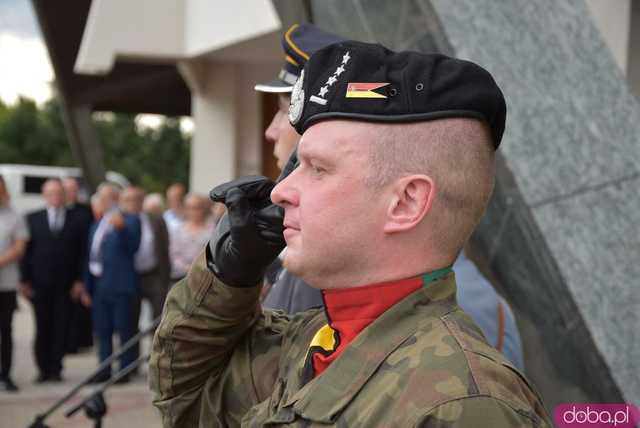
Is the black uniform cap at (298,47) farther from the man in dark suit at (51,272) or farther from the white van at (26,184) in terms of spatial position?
the white van at (26,184)

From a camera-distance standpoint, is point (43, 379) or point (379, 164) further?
→ point (43, 379)

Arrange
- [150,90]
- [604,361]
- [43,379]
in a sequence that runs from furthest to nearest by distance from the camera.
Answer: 1. [150,90]
2. [43,379]
3. [604,361]

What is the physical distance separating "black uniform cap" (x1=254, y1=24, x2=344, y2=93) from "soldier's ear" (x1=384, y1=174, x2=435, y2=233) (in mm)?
1158

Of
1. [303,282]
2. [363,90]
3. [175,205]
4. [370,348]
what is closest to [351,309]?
[370,348]

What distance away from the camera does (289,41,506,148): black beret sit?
1372mm

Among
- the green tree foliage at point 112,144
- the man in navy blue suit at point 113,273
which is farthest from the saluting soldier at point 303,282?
the green tree foliage at point 112,144

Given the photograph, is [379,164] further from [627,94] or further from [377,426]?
[627,94]

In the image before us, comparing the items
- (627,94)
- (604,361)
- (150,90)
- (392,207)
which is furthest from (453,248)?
(150,90)

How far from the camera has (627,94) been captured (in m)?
3.36

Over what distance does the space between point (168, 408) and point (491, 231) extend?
6.06ft

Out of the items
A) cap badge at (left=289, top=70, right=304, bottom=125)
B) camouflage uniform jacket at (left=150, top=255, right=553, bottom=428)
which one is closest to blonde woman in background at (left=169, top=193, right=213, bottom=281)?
camouflage uniform jacket at (left=150, top=255, right=553, bottom=428)

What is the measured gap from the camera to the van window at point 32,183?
863 inches

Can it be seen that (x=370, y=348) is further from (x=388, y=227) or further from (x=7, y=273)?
(x=7, y=273)

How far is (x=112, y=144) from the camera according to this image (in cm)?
6012
